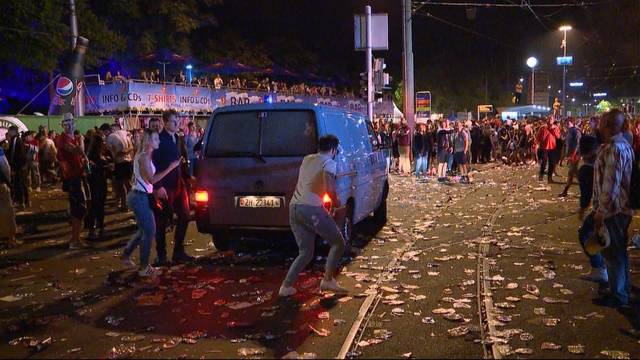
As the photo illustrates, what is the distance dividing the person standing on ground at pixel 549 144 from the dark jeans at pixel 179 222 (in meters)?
13.3

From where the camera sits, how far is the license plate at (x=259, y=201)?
8062 millimetres

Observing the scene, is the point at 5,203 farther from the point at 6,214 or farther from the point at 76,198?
the point at 76,198

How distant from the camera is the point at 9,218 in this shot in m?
9.61

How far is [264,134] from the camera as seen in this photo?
831 centimetres

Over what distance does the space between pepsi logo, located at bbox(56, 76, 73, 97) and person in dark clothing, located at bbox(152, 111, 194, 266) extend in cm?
1373

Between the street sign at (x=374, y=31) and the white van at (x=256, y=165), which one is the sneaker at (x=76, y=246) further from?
the street sign at (x=374, y=31)

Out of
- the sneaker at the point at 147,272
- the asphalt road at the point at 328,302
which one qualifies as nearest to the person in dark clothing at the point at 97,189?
the asphalt road at the point at 328,302

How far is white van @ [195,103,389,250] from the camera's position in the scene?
26.5ft

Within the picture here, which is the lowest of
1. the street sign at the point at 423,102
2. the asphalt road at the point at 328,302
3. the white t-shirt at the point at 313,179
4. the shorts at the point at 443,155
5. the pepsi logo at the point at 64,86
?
the asphalt road at the point at 328,302

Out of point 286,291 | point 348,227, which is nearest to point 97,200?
point 348,227

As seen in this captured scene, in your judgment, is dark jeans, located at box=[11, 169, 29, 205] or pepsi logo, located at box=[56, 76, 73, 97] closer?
dark jeans, located at box=[11, 169, 29, 205]

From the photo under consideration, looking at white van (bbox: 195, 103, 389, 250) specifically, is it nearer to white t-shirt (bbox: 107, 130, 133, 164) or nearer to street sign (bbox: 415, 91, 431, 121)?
white t-shirt (bbox: 107, 130, 133, 164)

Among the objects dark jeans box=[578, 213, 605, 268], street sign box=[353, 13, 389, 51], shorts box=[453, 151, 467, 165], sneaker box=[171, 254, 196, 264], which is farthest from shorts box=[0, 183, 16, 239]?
street sign box=[353, 13, 389, 51]

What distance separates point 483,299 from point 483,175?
662 inches
